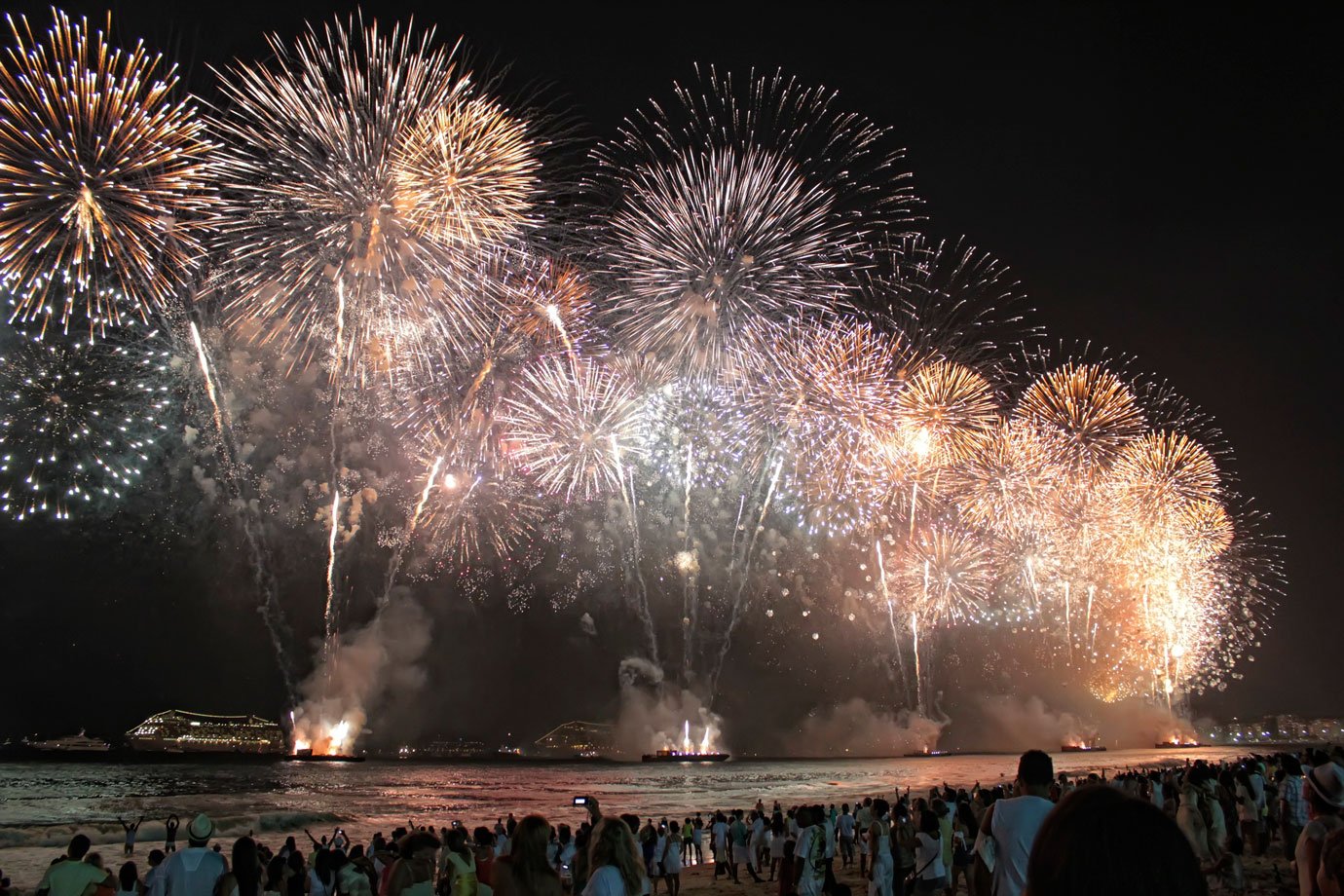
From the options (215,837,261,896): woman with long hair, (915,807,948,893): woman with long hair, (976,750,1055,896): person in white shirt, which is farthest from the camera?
(915,807,948,893): woman with long hair

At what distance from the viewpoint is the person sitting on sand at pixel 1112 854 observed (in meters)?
1.84

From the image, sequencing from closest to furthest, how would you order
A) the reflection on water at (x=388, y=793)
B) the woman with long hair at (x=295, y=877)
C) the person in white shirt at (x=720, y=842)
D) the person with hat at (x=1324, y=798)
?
1. the person with hat at (x=1324, y=798)
2. the woman with long hair at (x=295, y=877)
3. the person in white shirt at (x=720, y=842)
4. the reflection on water at (x=388, y=793)

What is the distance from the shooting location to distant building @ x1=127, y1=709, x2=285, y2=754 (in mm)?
129000

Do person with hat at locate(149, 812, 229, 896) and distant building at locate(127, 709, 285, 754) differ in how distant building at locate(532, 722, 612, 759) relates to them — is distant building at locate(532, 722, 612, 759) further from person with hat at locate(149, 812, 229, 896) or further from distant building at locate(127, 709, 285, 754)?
person with hat at locate(149, 812, 229, 896)

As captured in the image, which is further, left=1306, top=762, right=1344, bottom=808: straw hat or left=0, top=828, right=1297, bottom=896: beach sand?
left=0, top=828, right=1297, bottom=896: beach sand

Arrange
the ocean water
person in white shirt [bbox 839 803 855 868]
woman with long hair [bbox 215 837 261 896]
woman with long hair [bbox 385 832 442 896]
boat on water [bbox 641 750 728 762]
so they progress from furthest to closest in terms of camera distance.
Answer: boat on water [bbox 641 750 728 762], the ocean water, person in white shirt [bbox 839 803 855 868], woman with long hair [bbox 215 837 261 896], woman with long hair [bbox 385 832 442 896]

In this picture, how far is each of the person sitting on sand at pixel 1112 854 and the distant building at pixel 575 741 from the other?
121 m

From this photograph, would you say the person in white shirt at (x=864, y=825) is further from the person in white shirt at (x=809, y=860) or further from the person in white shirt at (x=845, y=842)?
the person in white shirt at (x=809, y=860)

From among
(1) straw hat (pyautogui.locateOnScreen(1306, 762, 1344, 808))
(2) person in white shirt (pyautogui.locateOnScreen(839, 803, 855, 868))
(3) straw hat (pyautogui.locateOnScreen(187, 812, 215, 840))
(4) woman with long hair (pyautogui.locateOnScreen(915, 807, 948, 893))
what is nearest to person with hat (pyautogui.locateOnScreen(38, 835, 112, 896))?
(3) straw hat (pyautogui.locateOnScreen(187, 812, 215, 840))

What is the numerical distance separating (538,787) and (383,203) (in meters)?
40.0

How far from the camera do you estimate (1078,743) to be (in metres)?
99.8

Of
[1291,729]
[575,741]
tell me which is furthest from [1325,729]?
[575,741]

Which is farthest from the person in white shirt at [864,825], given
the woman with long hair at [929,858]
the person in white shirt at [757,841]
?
the woman with long hair at [929,858]

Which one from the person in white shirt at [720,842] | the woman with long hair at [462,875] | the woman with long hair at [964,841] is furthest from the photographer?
the person in white shirt at [720,842]
